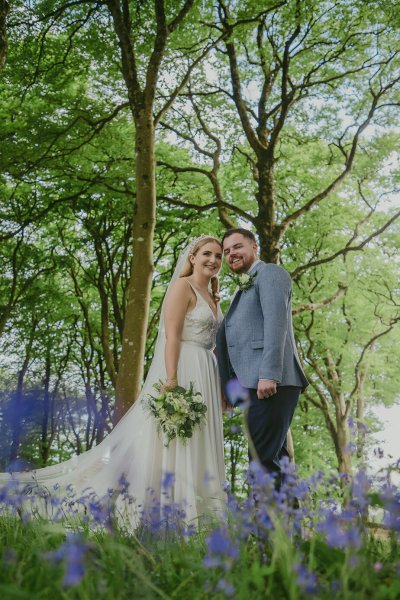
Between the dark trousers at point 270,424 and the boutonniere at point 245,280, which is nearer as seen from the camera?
the dark trousers at point 270,424

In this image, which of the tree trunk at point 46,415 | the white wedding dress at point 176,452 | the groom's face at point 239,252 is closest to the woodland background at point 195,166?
the tree trunk at point 46,415

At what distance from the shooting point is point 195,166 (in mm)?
16141

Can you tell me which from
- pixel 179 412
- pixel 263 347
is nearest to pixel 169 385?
pixel 179 412

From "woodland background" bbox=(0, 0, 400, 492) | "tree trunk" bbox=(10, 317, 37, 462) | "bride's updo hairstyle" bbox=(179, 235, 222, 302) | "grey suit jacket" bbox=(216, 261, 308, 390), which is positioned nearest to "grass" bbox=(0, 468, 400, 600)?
"grey suit jacket" bbox=(216, 261, 308, 390)

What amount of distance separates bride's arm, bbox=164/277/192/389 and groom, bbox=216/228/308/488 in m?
0.48

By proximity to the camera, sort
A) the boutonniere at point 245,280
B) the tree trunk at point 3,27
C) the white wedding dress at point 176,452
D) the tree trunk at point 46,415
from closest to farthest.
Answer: the boutonniere at point 245,280 → the white wedding dress at point 176,452 → the tree trunk at point 3,27 → the tree trunk at point 46,415

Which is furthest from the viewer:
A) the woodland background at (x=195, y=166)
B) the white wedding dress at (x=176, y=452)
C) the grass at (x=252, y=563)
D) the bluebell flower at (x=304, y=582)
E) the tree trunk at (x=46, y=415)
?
the tree trunk at (x=46, y=415)

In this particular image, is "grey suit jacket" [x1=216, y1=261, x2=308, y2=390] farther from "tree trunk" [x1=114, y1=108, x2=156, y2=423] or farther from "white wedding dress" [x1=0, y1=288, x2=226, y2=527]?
"tree trunk" [x1=114, y1=108, x2=156, y2=423]

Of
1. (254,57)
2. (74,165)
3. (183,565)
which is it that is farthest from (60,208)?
(183,565)

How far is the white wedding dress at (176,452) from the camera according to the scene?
491 cm

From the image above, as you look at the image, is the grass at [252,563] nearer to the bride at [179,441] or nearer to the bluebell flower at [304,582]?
the bluebell flower at [304,582]

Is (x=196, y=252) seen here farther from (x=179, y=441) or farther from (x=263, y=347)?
(x=179, y=441)

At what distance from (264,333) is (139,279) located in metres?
4.70

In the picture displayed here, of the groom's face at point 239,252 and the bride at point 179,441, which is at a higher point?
the groom's face at point 239,252
